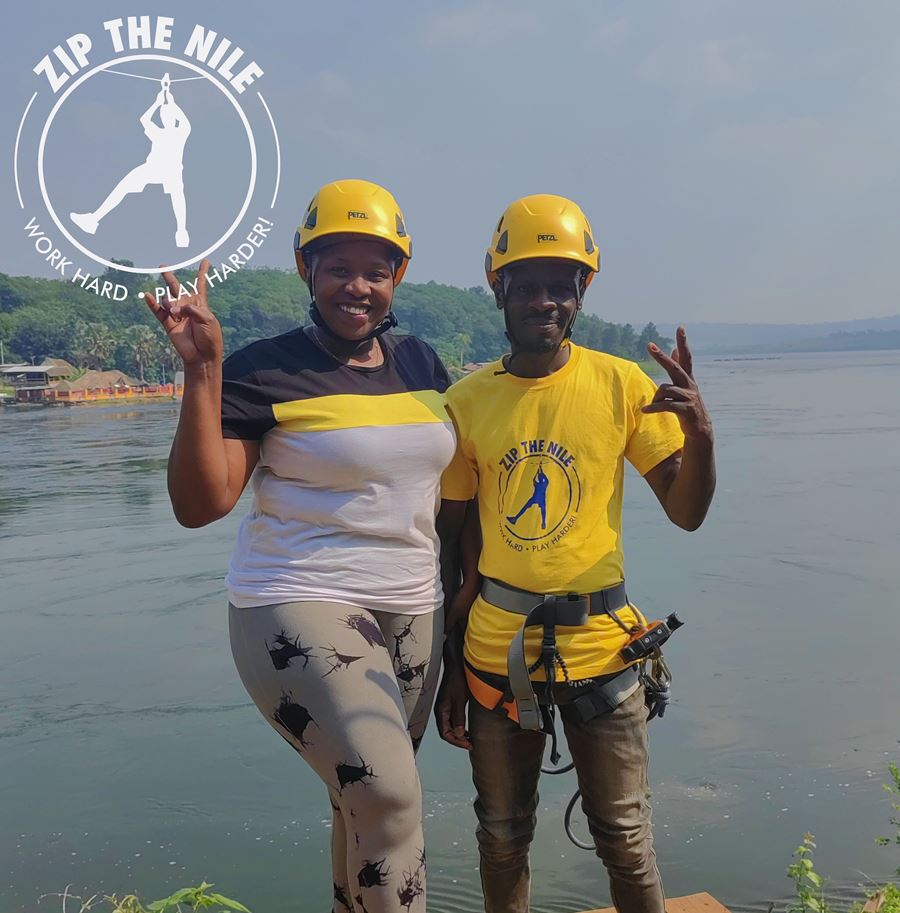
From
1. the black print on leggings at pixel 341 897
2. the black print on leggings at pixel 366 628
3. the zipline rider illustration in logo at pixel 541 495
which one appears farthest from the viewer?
the zipline rider illustration in logo at pixel 541 495

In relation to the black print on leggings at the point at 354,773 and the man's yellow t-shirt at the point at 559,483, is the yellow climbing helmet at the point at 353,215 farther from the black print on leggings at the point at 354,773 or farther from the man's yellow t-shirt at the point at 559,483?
the black print on leggings at the point at 354,773

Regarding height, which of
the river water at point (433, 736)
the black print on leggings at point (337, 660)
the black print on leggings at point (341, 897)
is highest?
the black print on leggings at point (337, 660)

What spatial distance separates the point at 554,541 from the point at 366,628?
0.69 m

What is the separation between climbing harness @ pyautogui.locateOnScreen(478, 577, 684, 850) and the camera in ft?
9.84

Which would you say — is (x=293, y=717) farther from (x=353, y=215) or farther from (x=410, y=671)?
(x=353, y=215)

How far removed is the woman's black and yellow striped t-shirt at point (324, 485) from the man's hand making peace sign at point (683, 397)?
0.71m

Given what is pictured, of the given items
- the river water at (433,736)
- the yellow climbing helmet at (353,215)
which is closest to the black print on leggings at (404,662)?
the yellow climbing helmet at (353,215)

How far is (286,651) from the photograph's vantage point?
2646mm

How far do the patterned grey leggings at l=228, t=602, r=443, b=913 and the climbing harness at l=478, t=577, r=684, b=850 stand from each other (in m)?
0.43

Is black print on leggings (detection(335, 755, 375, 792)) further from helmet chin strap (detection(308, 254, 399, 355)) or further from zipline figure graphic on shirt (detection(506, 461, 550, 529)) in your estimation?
helmet chin strap (detection(308, 254, 399, 355))

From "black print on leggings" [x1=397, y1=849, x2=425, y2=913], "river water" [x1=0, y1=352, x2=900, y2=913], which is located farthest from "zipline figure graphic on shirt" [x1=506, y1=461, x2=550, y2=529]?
"river water" [x1=0, y1=352, x2=900, y2=913]

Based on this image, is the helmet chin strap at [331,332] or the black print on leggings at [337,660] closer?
the black print on leggings at [337,660]

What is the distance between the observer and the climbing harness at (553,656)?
3.00 m

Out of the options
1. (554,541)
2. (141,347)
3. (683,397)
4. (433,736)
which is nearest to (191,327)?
(554,541)
